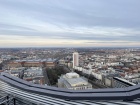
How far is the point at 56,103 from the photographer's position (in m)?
4.36

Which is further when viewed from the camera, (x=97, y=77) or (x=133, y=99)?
(x=97, y=77)

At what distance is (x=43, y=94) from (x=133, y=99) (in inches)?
98.4

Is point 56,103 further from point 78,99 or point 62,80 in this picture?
point 62,80

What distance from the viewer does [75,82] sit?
24.4 meters

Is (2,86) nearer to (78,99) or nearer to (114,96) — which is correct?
(78,99)

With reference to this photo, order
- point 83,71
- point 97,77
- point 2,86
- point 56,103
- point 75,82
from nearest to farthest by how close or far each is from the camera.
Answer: point 56,103
point 2,86
point 75,82
point 97,77
point 83,71

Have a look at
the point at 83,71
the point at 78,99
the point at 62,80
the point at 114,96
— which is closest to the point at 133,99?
the point at 114,96

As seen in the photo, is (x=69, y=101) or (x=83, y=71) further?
(x=83, y=71)

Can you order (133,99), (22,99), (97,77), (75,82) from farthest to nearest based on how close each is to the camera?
(97,77) < (75,82) < (22,99) < (133,99)

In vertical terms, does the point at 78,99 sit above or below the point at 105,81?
above

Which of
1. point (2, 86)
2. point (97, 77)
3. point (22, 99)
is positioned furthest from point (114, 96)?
point (97, 77)

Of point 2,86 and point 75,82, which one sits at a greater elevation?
point 2,86

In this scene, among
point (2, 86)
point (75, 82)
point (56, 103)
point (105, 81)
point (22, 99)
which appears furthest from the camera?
point (105, 81)

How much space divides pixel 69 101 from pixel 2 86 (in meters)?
2.89
